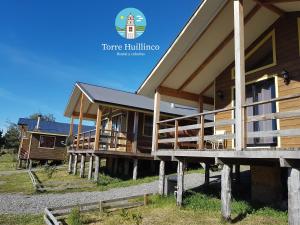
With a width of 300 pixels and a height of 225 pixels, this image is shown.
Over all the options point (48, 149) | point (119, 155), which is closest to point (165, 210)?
point (119, 155)

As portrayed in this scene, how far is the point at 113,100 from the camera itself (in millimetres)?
21484

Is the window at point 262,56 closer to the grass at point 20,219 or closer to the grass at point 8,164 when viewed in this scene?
the grass at point 20,219

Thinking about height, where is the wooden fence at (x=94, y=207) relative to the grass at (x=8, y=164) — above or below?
below

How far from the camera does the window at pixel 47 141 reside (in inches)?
1447

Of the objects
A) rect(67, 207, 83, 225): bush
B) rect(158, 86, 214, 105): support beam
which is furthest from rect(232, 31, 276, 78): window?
rect(67, 207, 83, 225): bush

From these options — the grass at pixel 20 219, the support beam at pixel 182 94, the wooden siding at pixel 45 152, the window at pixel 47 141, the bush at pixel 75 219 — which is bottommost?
the grass at pixel 20 219

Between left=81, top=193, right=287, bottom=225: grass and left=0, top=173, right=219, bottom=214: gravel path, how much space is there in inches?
132

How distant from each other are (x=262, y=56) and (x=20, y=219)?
1092cm

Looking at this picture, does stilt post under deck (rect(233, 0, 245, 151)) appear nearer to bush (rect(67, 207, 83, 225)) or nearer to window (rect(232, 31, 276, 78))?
window (rect(232, 31, 276, 78))

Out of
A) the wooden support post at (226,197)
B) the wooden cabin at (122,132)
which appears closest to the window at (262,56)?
the wooden support post at (226,197)

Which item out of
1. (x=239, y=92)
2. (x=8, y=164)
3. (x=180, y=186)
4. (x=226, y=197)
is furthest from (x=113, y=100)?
(x=8, y=164)

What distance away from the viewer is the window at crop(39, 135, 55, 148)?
3675cm

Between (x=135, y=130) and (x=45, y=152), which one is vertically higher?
(x=135, y=130)

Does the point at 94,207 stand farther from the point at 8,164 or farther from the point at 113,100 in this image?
the point at 8,164
